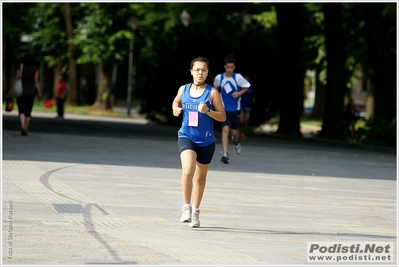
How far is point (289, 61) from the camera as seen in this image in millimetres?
30859

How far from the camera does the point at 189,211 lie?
9.46 m

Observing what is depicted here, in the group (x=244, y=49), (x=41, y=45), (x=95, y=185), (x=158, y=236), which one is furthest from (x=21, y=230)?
(x=41, y=45)

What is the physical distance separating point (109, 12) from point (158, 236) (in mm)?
43012

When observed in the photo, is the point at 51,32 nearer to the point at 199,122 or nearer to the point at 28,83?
the point at 28,83

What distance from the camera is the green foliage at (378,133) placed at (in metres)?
25.5

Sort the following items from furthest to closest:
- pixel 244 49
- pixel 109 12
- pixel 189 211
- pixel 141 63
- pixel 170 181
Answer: pixel 109 12 < pixel 141 63 < pixel 244 49 < pixel 170 181 < pixel 189 211

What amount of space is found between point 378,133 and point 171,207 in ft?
52.5

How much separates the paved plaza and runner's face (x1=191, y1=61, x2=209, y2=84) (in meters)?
1.36

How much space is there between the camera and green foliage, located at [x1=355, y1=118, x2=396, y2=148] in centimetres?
2548

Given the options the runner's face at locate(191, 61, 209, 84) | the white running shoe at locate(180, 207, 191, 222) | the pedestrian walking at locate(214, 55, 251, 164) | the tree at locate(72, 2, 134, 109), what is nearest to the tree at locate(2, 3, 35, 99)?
the tree at locate(72, 2, 134, 109)

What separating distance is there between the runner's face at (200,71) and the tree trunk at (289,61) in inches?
834

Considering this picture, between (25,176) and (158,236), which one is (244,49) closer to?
(25,176)

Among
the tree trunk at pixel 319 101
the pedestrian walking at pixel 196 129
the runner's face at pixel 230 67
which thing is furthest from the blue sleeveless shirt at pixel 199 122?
the tree trunk at pixel 319 101

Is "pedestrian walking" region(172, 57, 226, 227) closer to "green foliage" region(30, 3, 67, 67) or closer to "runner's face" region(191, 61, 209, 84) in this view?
"runner's face" region(191, 61, 209, 84)
